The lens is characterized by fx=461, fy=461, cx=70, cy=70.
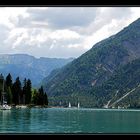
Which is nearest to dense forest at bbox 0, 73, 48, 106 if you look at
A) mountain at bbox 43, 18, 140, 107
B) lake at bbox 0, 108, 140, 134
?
lake at bbox 0, 108, 140, 134

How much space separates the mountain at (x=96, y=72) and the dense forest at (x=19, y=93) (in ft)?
191

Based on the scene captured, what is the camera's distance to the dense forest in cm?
4122

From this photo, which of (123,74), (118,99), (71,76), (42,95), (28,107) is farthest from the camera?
(71,76)

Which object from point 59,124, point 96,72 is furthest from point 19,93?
point 96,72

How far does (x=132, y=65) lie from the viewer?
135250mm

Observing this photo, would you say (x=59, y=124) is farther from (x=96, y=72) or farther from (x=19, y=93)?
(x=96, y=72)

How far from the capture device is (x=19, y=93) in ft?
145

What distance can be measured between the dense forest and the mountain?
2291 inches

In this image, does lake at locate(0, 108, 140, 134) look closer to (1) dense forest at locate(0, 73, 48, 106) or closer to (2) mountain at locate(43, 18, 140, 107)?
(1) dense forest at locate(0, 73, 48, 106)

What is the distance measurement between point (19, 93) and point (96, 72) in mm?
112391

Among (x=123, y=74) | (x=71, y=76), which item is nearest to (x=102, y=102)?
(x=123, y=74)

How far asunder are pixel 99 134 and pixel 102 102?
4351 inches
